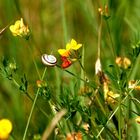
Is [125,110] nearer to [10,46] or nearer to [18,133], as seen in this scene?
[18,133]

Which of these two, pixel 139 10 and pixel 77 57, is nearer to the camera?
pixel 77 57

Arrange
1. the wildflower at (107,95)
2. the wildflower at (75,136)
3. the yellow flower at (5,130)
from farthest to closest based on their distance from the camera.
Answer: the wildflower at (107,95), the wildflower at (75,136), the yellow flower at (5,130)

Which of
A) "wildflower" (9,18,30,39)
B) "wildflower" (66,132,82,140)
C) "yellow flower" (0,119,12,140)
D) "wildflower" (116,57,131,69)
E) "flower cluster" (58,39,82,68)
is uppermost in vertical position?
"wildflower" (9,18,30,39)

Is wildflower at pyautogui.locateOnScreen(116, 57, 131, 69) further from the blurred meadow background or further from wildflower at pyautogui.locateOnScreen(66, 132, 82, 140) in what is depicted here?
wildflower at pyautogui.locateOnScreen(66, 132, 82, 140)

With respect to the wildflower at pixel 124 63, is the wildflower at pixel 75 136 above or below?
below

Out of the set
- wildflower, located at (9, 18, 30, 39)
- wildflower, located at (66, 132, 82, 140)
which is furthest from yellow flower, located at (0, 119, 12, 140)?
wildflower, located at (9, 18, 30, 39)

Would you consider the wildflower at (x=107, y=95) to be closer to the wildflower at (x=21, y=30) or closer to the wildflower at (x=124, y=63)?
the wildflower at (x=124, y=63)

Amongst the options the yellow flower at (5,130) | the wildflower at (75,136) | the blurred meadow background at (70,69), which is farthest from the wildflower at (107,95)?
the yellow flower at (5,130)

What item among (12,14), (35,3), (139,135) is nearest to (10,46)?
(12,14)
